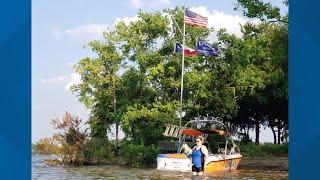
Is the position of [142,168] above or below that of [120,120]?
below

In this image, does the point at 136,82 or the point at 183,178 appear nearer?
the point at 183,178

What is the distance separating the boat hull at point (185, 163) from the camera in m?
28.2

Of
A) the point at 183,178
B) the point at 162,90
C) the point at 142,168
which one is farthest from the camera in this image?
the point at 162,90

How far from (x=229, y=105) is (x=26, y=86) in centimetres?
3741

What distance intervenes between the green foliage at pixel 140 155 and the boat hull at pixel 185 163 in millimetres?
6201

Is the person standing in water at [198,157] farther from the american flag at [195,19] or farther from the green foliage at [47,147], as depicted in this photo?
the green foliage at [47,147]

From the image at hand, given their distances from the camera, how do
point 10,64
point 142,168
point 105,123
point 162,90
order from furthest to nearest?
point 105,123 → point 162,90 → point 142,168 → point 10,64

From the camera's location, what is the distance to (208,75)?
137ft

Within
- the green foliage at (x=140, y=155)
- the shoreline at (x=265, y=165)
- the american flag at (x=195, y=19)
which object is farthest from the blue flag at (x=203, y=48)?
the green foliage at (x=140, y=155)

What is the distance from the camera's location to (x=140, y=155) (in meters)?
35.7
